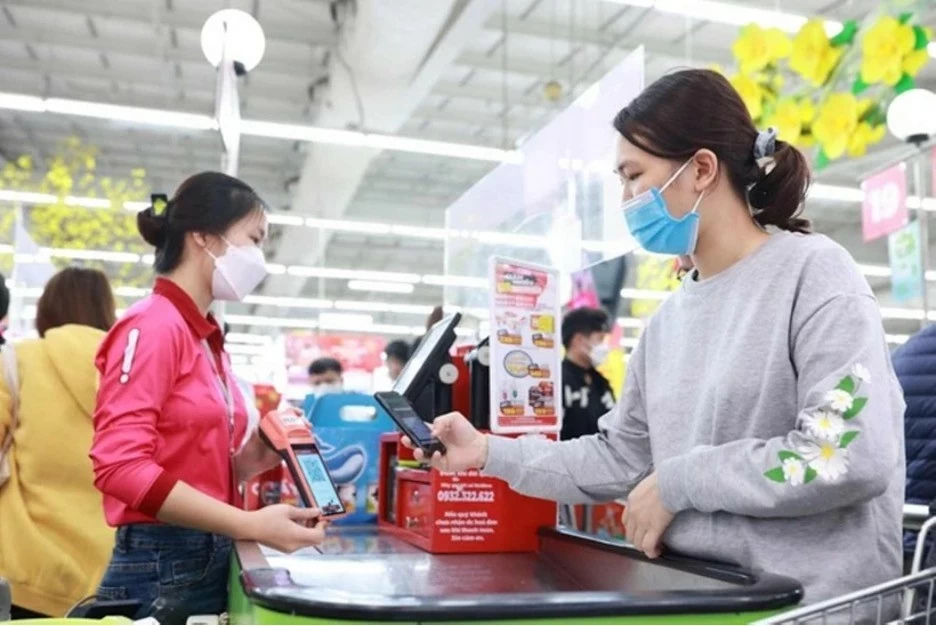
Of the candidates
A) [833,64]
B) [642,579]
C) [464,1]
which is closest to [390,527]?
[642,579]

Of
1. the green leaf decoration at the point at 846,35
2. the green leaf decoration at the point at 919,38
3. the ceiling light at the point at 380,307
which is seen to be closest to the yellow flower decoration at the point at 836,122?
the green leaf decoration at the point at 846,35

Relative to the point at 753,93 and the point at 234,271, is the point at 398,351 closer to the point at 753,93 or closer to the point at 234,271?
the point at 753,93

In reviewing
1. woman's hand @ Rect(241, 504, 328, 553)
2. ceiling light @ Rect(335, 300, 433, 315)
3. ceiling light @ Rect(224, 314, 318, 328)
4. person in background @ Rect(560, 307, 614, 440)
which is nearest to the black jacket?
person in background @ Rect(560, 307, 614, 440)

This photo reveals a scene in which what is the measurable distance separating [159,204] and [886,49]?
3691 mm

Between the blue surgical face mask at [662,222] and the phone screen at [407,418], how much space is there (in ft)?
1.85

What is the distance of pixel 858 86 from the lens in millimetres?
4645

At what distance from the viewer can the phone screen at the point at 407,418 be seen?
1.74 meters

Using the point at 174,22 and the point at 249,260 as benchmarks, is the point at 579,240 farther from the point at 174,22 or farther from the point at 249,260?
the point at 174,22

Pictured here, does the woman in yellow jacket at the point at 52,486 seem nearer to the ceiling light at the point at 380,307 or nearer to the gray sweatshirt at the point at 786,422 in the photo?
the gray sweatshirt at the point at 786,422

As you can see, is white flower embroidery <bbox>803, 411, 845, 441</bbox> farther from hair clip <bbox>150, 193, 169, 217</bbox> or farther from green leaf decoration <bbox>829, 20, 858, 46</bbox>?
green leaf decoration <bbox>829, 20, 858, 46</bbox>

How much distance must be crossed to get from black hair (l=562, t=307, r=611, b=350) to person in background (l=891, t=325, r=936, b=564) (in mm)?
3363

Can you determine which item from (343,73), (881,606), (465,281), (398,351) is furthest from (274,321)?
(881,606)

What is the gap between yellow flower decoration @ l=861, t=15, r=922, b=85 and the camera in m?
4.34

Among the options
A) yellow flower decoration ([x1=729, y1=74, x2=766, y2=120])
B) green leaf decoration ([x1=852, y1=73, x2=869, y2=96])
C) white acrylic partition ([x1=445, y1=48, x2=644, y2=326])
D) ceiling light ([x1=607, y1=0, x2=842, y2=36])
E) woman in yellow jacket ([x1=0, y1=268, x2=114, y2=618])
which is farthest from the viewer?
ceiling light ([x1=607, y1=0, x2=842, y2=36])
